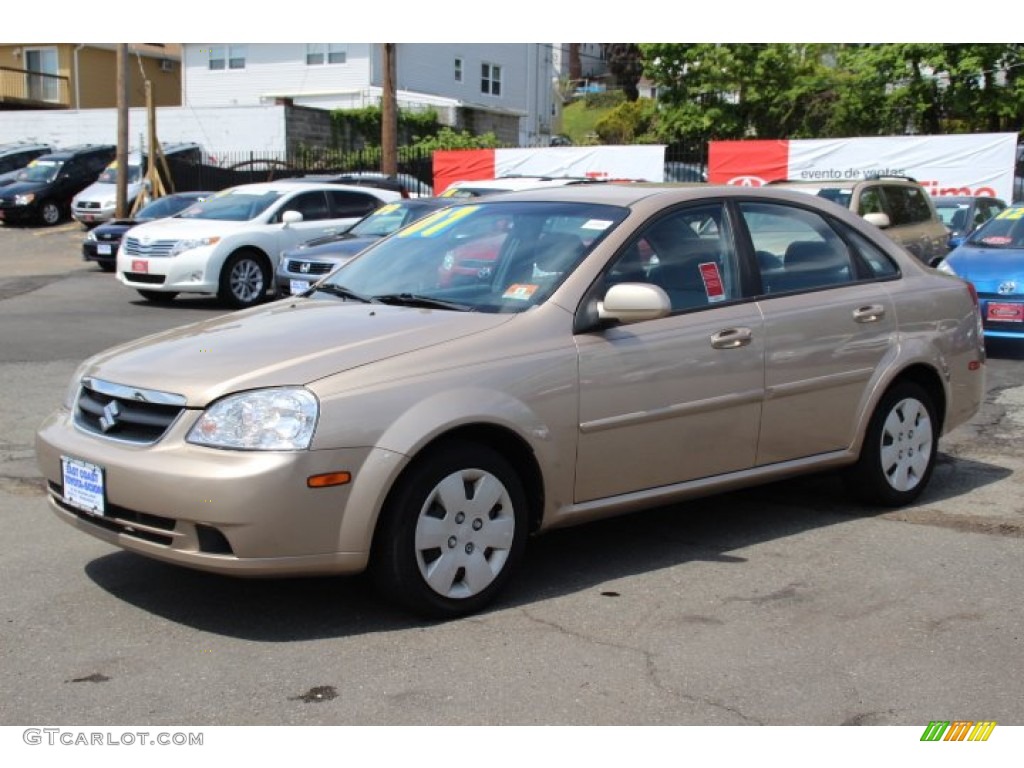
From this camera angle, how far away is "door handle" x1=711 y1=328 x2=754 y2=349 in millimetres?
5344

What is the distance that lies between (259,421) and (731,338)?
7.34 ft

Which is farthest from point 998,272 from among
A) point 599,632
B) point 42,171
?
point 42,171

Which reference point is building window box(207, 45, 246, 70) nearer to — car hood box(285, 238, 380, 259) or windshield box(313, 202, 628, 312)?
car hood box(285, 238, 380, 259)

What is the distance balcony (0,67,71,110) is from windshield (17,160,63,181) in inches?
627

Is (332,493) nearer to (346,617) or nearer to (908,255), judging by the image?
(346,617)

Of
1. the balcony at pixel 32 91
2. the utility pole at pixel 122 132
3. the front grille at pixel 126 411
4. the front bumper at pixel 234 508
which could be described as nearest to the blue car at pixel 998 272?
the front bumper at pixel 234 508

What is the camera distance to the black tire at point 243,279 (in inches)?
624

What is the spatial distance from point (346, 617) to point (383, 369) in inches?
39.0

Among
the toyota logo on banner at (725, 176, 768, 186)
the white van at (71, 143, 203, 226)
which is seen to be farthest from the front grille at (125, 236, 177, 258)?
the white van at (71, 143, 203, 226)

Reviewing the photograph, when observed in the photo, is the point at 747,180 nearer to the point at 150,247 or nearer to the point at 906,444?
the point at 150,247

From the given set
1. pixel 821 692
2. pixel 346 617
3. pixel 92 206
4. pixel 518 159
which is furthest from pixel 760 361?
pixel 92 206

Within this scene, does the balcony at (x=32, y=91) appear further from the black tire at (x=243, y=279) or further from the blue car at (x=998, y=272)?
the blue car at (x=998, y=272)

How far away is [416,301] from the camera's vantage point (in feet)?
17.0

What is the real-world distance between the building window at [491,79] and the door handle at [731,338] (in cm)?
4415
